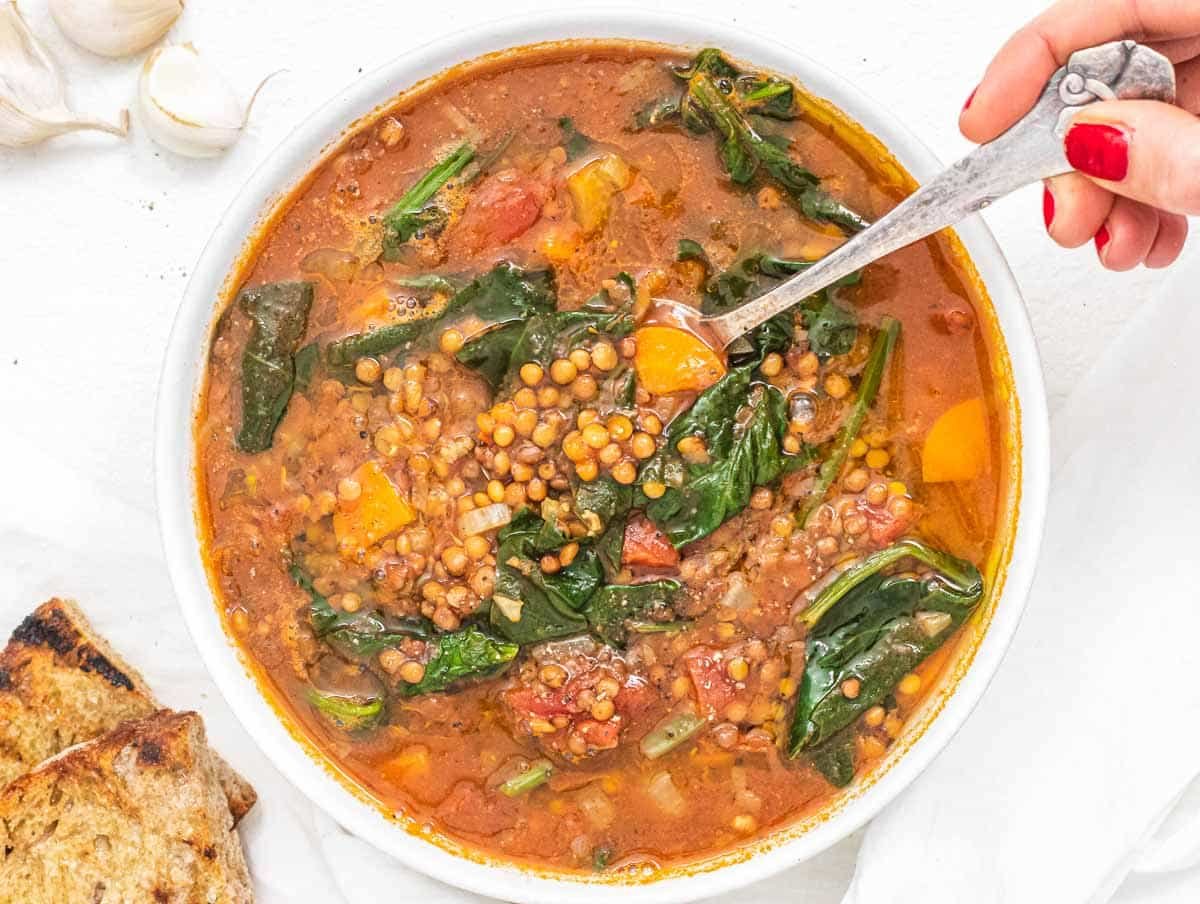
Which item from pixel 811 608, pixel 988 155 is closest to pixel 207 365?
pixel 811 608

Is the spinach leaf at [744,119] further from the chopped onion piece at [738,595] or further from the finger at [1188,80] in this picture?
the chopped onion piece at [738,595]

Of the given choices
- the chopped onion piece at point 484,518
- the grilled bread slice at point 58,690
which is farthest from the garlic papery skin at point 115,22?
the chopped onion piece at point 484,518

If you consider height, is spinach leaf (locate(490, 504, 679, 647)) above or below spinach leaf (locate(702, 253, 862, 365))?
below

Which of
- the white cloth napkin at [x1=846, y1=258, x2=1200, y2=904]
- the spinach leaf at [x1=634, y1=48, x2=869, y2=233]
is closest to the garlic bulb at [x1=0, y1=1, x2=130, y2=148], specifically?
the spinach leaf at [x1=634, y1=48, x2=869, y2=233]

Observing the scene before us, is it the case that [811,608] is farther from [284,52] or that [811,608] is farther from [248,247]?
[284,52]

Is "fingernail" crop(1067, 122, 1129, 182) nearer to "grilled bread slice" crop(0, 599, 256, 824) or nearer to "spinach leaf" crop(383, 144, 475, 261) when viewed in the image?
"spinach leaf" crop(383, 144, 475, 261)

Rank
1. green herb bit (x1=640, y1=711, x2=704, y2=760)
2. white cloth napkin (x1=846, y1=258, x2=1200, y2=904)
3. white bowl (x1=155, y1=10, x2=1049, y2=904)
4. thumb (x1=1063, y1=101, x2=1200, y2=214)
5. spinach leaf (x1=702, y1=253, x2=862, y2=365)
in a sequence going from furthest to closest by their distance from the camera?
1. white cloth napkin (x1=846, y1=258, x2=1200, y2=904)
2. green herb bit (x1=640, y1=711, x2=704, y2=760)
3. spinach leaf (x1=702, y1=253, x2=862, y2=365)
4. white bowl (x1=155, y1=10, x2=1049, y2=904)
5. thumb (x1=1063, y1=101, x2=1200, y2=214)

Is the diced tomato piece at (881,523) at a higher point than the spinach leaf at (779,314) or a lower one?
lower
